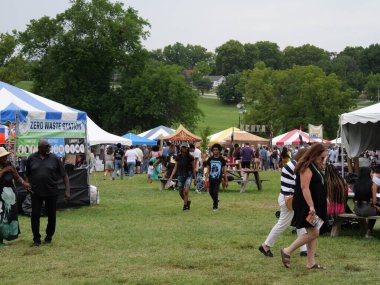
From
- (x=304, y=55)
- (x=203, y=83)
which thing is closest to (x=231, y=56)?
(x=203, y=83)

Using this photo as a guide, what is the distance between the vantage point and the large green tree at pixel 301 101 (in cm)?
7400

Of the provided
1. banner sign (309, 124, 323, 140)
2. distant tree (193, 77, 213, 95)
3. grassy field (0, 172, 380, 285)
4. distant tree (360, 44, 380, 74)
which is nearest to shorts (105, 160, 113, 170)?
banner sign (309, 124, 323, 140)

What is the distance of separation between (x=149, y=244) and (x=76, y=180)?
21.3ft

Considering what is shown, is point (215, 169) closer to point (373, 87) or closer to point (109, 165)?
point (109, 165)

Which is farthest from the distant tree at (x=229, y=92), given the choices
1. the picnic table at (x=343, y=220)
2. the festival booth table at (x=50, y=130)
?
the picnic table at (x=343, y=220)

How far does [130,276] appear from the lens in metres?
7.96

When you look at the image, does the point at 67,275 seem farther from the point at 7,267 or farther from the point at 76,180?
the point at 76,180

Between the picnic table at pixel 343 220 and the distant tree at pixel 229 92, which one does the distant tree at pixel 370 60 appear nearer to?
the distant tree at pixel 229 92

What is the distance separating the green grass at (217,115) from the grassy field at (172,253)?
71460 millimetres

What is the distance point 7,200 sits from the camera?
10.4 m

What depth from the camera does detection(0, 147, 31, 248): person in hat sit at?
34.0 feet

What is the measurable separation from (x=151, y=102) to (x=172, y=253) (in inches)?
1972

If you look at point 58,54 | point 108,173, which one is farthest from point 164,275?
point 58,54

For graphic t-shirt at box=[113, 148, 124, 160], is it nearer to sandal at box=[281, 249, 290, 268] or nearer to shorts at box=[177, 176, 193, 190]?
shorts at box=[177, 176, 193, 190]
